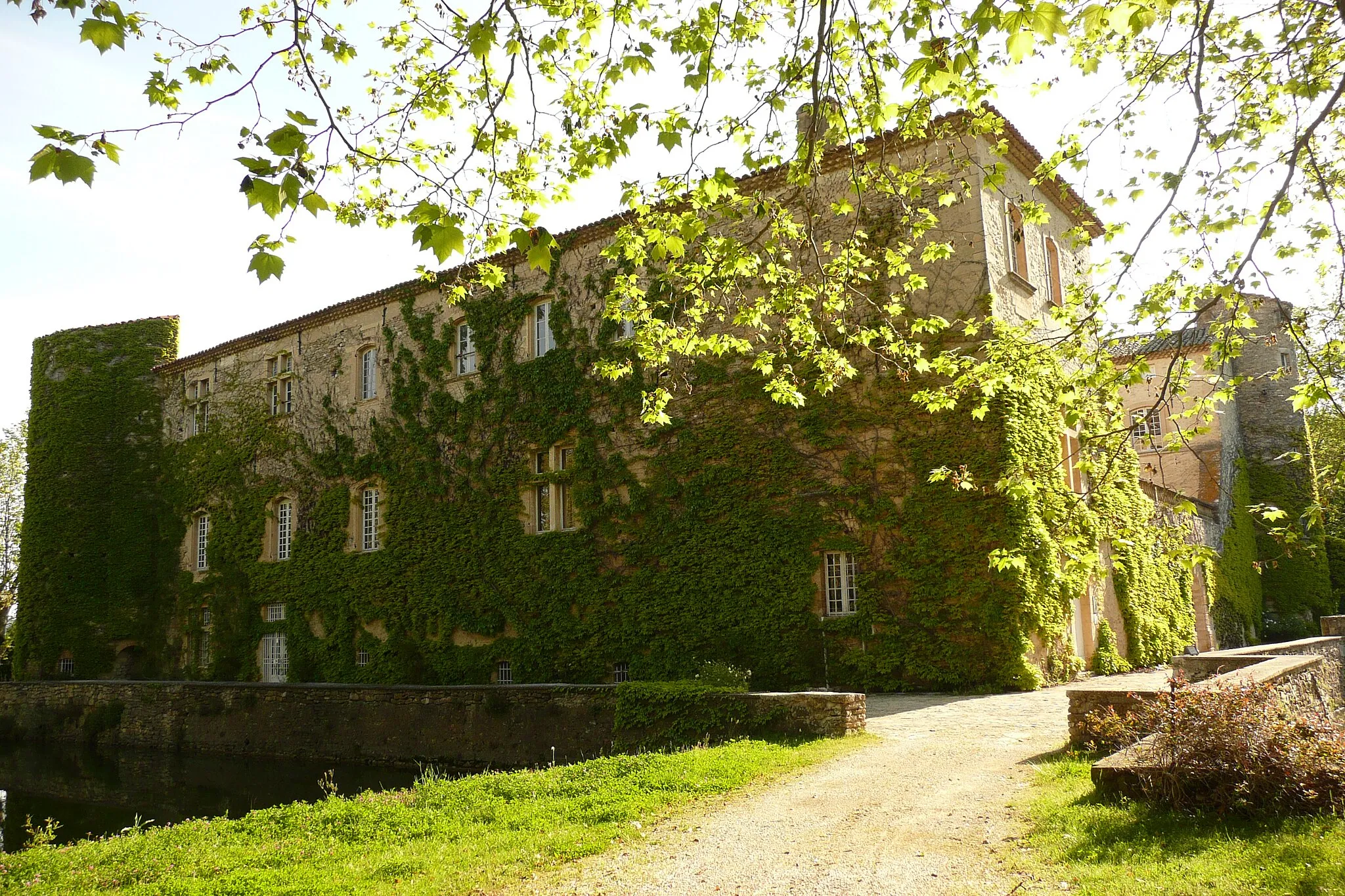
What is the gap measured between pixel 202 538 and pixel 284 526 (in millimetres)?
4106

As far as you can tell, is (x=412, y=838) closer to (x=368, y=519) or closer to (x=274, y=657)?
(x=368, y=519)

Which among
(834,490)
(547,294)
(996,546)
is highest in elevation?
(547,294)

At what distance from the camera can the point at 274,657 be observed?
24234 millimetres

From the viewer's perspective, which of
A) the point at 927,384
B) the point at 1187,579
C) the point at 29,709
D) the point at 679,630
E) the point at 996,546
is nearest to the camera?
the point at 996,546

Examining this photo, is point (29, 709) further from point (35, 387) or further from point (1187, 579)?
point (1187, 579)

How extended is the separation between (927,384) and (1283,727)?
9485 mm

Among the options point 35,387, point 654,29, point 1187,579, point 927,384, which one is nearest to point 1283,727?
point 654,29

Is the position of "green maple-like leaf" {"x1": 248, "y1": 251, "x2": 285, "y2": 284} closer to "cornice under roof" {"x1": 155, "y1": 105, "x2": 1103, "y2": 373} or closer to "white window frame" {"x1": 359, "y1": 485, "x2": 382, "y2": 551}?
"cornice under roof" {"x1": 155, "y1": 105, "x2": 1103, "y2": 373}

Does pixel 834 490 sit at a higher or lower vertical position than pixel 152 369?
lower

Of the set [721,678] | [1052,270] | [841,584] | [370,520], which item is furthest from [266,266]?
[370,520]

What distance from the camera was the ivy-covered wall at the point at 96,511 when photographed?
27.2 metres

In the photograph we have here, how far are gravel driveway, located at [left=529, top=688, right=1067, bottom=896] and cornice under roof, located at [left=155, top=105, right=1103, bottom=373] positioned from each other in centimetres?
486

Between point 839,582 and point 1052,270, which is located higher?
point 1052,270

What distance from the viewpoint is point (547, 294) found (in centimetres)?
2030
